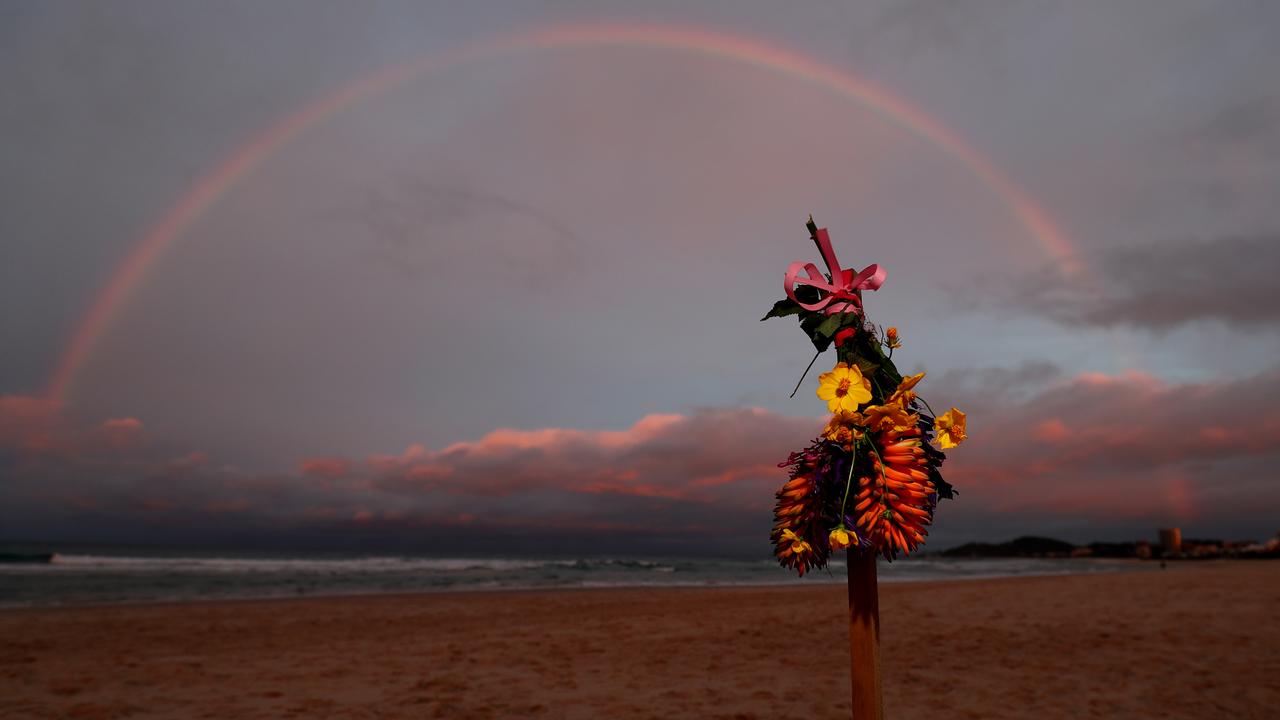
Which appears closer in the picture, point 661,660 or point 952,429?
point 952,429

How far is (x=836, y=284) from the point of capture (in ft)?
9.50

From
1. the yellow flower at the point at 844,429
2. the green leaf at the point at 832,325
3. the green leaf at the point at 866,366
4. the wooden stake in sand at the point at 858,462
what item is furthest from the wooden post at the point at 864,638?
the green leaf at the point at 832,325

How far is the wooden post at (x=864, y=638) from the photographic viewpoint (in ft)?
9.05

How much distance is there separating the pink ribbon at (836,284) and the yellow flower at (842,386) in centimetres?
31

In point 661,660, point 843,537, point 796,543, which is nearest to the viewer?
point 843,537

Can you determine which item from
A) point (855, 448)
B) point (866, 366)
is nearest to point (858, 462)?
point (855, 448)

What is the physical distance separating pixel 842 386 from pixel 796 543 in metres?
0.68

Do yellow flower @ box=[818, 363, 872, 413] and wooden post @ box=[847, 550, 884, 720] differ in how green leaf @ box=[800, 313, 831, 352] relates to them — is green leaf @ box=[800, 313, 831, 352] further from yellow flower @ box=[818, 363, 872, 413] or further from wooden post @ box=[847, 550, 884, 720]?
wooden post @ box=[847, 550, 884, 720]

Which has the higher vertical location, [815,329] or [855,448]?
[815,329]

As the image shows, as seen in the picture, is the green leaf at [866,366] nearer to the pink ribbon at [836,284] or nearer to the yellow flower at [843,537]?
the pink ribbon at [836,284]

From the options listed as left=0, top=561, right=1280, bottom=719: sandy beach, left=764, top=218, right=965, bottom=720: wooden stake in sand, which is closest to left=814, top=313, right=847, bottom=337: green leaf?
left=764, top=218, right=965, bottom=720: wooden stake in sand

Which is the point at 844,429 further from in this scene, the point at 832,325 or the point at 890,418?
the point at 832,325

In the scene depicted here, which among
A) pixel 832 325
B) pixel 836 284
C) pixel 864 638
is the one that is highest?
pixel 836 284

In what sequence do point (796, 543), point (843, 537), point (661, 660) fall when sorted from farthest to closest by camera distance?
1. point (661, 660)
2. point (796, 543)
3. point (843, 537)
